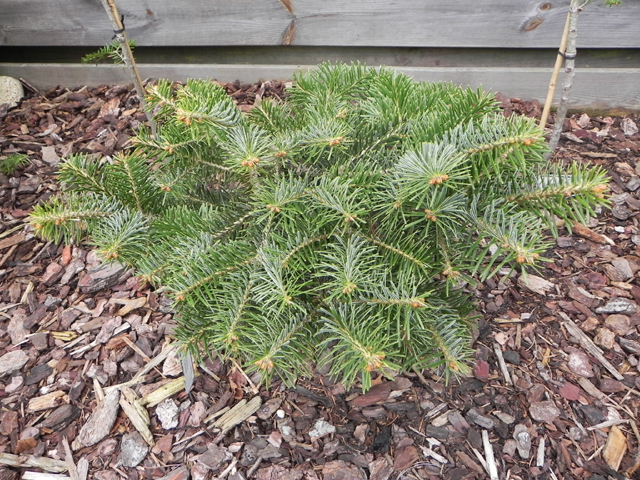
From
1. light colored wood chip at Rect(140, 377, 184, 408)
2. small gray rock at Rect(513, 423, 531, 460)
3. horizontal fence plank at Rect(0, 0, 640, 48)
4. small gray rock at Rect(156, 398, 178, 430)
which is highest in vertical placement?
horizontal fence plank at Rect(0, 0, 640, 48)

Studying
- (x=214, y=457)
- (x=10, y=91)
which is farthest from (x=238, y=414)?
(x=10, y=91)

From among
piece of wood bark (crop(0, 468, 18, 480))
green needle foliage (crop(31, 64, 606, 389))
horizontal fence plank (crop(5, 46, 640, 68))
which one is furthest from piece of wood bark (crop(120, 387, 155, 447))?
horizontal fence plank (crop(5, 46, 640, 68))

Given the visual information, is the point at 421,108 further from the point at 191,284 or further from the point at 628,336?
the point at 628,336

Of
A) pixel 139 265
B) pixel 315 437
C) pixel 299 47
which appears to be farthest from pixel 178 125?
pixel 299 47

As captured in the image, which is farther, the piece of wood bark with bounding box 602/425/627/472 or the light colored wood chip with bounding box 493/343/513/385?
the light colored wood chip with bounding box 493/343/513/385

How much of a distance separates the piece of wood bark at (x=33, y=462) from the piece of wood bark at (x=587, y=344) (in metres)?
1.92

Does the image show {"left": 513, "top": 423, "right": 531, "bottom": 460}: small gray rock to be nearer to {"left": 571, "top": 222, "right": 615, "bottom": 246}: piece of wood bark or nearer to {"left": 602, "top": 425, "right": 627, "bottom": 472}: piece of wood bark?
{"left": 602, "top": 425, "right": 627, "bottom": 472}: piece of wood bark

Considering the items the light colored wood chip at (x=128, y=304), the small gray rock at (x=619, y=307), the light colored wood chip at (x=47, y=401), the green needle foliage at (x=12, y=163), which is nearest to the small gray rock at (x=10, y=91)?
the green needle foliage at (x=12, y=163)

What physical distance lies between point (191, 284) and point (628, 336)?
1723 mm

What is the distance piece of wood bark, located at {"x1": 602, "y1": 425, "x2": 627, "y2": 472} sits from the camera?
1.51 metres

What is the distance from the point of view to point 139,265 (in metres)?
1.15

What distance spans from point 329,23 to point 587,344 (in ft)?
7.16

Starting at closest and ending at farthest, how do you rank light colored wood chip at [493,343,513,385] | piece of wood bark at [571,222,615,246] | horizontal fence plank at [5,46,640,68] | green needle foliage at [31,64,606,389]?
green needle foliage at [31,64,606,389] < light colored wood chip at [493,343,513,385] < piece of wood bark at [571,222,615,246] < horizontal fence plank at [5,46,640,68]

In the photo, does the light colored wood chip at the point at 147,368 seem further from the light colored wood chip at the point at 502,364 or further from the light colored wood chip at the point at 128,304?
the light colored wood chip at the point at 502,364
